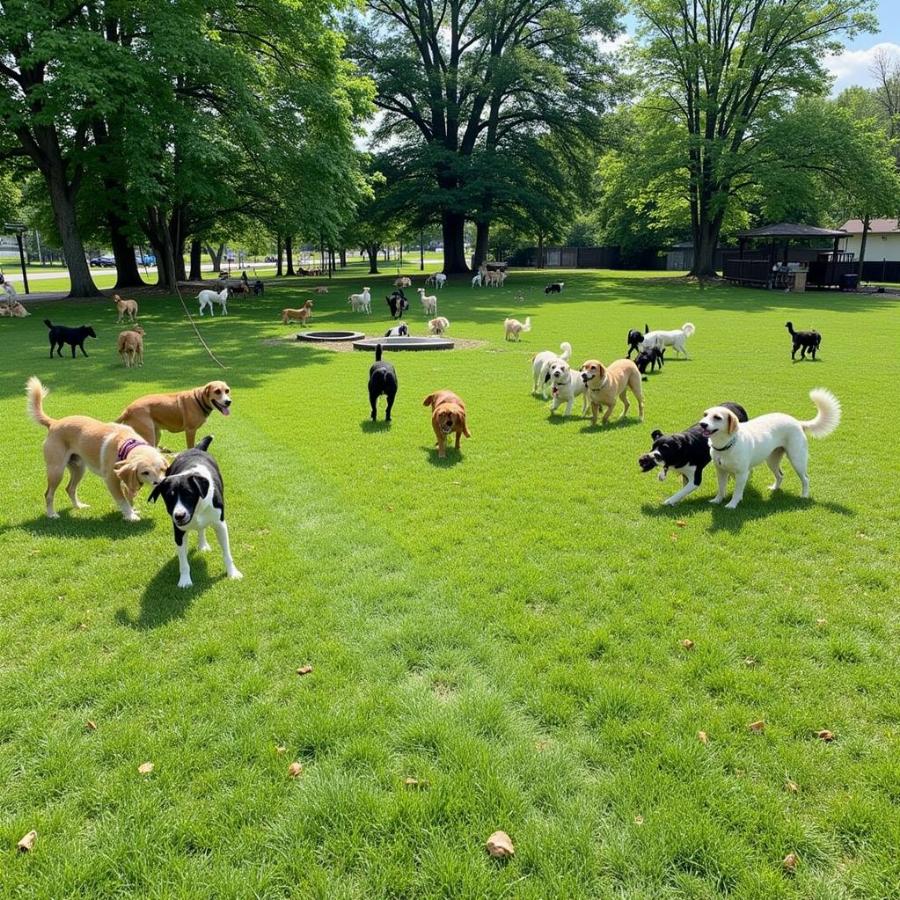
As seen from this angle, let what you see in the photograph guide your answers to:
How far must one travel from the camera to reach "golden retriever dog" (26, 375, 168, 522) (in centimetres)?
554

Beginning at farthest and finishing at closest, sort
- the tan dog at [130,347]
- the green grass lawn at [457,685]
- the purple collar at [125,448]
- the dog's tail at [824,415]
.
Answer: the tan dog at [130,347]
the dog's tail at [824,415]
the purple collar at [125,448]
the green grass lawn at [457,685]

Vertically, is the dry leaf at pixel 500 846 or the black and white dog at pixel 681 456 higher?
the black and white dog at pixel 681 456

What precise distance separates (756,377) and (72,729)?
13.7 metres

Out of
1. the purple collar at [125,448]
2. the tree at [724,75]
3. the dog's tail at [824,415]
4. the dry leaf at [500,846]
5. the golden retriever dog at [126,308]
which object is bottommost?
the dry leaf at [500,846]

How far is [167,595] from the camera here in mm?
4602

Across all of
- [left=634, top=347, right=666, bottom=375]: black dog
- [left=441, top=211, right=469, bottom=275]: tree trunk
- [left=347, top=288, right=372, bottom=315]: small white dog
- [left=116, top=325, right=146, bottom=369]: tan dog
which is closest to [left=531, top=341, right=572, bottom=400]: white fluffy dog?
[left=634, top=347, right=666, bottom=375]: black dog

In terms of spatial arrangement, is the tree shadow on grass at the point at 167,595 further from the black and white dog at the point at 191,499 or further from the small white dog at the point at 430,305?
the small white dog at the point at 430,305

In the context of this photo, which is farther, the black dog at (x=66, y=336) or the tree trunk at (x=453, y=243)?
the tree trunk at (x=453, y=243)

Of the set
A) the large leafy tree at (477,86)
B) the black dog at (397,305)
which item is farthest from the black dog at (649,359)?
the large leafy tree at (477,86)

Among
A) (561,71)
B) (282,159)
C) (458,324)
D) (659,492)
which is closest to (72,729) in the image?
(659,492)

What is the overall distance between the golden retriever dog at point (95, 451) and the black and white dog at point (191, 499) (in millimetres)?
714

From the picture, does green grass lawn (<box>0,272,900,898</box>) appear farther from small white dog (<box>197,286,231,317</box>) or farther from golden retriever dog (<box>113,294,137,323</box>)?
small white dog (<box>197,286,231,317</box>)

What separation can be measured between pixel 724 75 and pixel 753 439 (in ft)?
135

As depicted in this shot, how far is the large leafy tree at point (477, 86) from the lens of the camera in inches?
1544
